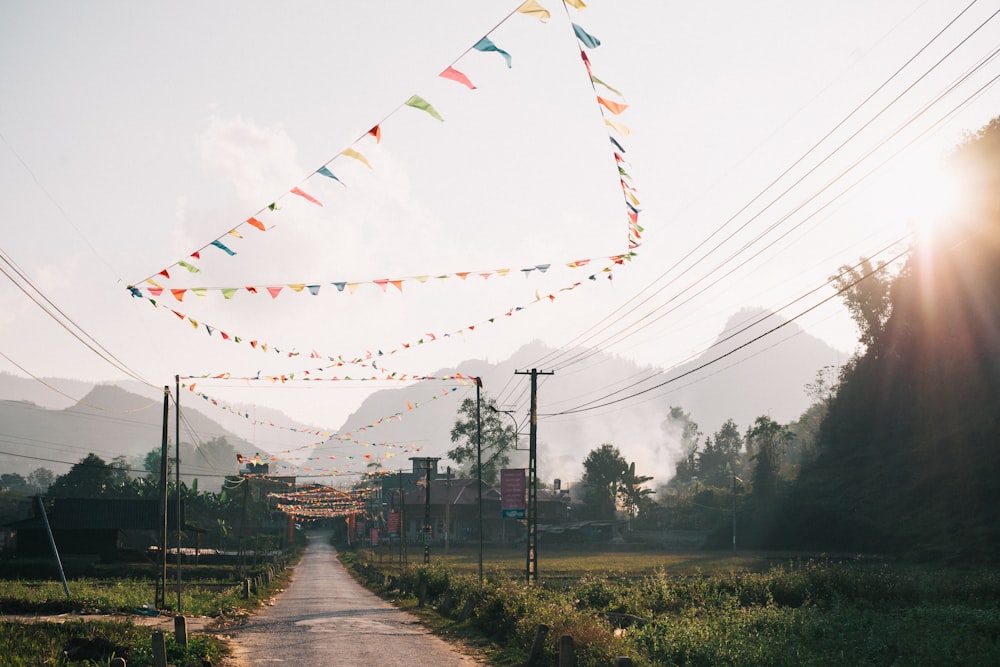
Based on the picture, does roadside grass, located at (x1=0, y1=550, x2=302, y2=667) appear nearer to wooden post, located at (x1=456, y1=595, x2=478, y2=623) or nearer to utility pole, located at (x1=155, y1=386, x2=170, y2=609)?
utility pole, located at (x1=155, y1=386, x2=170, y2=609)

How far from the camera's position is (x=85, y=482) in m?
101

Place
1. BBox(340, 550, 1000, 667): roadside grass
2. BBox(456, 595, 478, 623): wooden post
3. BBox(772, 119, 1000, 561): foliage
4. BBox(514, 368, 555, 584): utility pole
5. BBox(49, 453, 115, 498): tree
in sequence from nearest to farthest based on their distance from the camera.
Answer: BBox(340, 550, 1000, 667): roadside grass
BBox(456, 595, 478, 623): wooden post
BBox(514, 368, 555, 584): utility pole
BBox(772, 119, 1000, 561): foliage
BBox(49, 453, 115, 498): tree

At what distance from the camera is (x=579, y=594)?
31.2 metres

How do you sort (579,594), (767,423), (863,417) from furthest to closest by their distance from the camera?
(767,423) → (863,417) → (579,594)

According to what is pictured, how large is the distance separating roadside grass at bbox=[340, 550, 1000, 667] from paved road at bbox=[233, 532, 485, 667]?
115 cm

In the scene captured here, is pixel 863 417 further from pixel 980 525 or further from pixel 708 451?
pixel 708 451

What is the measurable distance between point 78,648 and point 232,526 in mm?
96139

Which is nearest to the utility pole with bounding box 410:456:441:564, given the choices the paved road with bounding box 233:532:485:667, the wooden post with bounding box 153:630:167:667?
the paved road with bounding box 233:532:485:667

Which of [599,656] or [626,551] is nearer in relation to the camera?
[599,656]

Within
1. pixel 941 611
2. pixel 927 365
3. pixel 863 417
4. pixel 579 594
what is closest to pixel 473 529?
pixel 863 417

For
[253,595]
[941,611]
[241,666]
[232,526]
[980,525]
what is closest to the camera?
[241,666]

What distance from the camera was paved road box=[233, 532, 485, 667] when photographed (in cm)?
2017

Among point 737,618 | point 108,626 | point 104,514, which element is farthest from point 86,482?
point 737,618

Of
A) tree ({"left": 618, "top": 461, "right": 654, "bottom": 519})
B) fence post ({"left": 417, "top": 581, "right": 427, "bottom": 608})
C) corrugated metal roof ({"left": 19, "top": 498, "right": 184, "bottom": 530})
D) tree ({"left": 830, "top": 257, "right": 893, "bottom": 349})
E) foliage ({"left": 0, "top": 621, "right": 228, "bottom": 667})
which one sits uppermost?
tree ({"left": 830, "top": 257, "right": 893, "bottom": 349})
